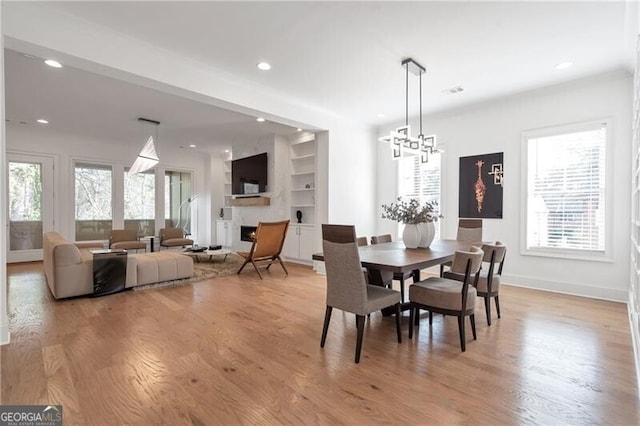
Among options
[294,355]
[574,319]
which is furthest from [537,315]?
[294,355]

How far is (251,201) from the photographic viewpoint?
7203 mm

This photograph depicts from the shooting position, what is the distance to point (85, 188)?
739cm

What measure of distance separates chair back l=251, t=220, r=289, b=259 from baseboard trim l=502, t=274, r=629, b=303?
3736 mm

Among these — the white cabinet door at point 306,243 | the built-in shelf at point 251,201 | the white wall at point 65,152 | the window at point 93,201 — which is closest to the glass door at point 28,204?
the white wall at point 65,152

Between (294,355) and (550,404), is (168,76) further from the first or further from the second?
(550,404)

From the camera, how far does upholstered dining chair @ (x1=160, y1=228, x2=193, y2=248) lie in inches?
284

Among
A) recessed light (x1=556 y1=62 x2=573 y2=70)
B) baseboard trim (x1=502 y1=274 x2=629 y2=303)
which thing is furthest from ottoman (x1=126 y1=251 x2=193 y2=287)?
recessed light (x1=556 y1=62 x2=573 y2=70)

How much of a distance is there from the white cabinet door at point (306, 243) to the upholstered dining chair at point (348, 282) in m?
3.59

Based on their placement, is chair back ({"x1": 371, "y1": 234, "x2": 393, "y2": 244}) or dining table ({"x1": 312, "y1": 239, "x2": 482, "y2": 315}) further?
chair back ({"x1": 371, "y1": 234, "x2": 393, "y2": 244})

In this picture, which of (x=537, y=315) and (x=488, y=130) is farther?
(x=488, y=130)

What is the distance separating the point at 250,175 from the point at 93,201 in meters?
4.01

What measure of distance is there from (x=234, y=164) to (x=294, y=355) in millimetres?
6226

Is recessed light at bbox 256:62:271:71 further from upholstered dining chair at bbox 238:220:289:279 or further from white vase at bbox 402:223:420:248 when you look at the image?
white vase at bbox 402:223:420:248

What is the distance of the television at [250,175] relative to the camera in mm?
6996
